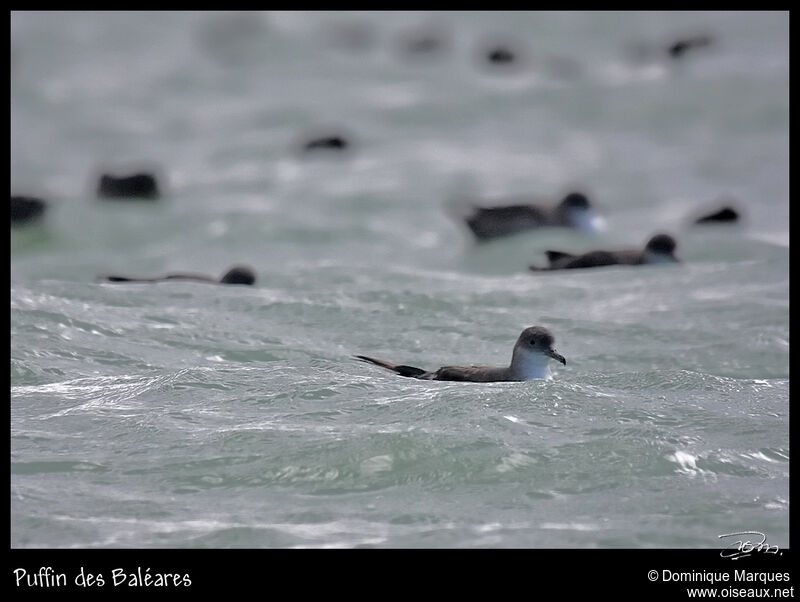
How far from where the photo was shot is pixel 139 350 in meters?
11.6

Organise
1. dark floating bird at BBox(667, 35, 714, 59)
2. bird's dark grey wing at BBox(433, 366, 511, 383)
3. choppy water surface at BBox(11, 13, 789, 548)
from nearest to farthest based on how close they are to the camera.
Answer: choppy water surface at BBox(11, 13, 789, 548) → bird's dark grey wing at BBox(433, 366, 511, 383) → dark floating bird at BBox(667, 35, 714, 59)

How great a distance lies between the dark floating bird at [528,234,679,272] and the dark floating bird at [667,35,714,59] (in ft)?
42.6

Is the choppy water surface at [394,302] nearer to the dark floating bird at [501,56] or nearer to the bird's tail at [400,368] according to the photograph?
the bird's tail at [400,368]

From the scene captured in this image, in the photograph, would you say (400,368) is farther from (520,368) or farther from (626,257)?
(626,257)

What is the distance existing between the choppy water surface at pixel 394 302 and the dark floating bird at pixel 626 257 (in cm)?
20

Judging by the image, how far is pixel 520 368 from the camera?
34.5ft

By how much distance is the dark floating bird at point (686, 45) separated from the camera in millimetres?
28359

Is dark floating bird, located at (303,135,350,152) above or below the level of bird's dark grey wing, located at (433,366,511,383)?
above

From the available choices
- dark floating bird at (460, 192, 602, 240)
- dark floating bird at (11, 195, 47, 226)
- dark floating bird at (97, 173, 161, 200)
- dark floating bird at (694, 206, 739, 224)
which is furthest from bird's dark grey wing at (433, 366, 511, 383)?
dark floating bird at (97, 173, 161, 200)

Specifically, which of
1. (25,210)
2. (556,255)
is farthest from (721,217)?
(25,210)

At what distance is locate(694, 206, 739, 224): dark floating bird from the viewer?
1900cm

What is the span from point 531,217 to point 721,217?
246 cm

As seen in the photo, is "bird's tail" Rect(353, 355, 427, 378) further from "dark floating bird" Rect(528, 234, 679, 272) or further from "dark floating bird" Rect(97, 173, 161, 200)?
"dark floating bird" Rect(97, 173, 161, 200)

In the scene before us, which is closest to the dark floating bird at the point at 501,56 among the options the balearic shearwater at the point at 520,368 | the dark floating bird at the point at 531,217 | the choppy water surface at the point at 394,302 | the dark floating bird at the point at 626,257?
the choppy water surface at the point at 394,302
